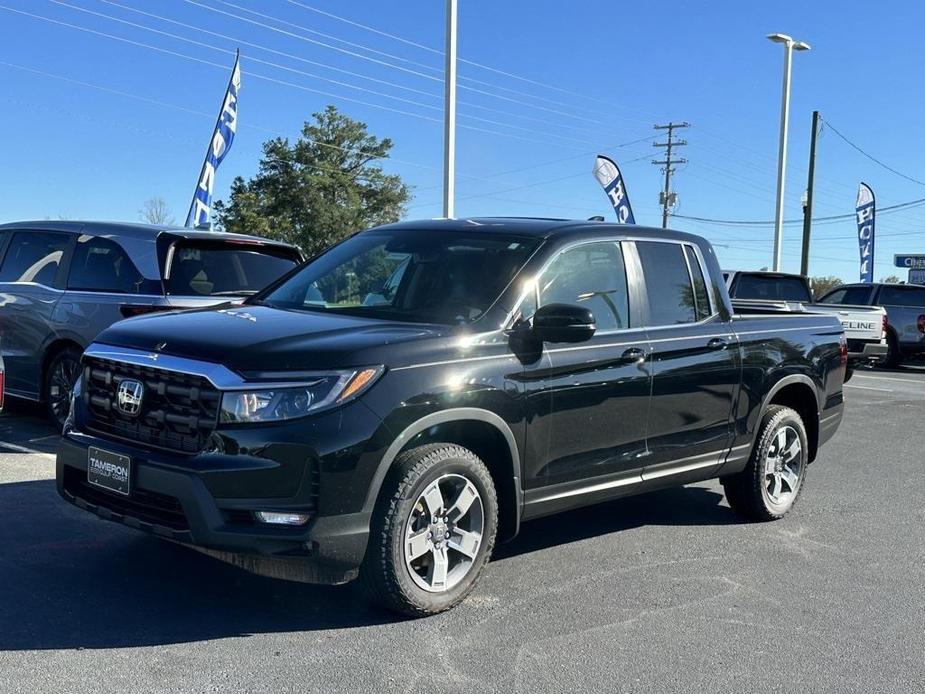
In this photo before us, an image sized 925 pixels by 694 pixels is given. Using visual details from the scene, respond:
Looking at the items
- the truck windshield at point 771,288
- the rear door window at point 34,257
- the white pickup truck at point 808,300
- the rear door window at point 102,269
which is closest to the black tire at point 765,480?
the rear door window at point 102,269

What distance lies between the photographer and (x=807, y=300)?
→ 1662cm

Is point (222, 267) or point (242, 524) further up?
point (222, 267)

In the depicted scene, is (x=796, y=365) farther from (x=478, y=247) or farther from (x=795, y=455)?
(x=478, y=247)

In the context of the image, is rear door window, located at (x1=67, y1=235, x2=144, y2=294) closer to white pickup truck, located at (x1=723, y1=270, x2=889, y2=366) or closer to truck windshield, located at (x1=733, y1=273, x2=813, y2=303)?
white pickup truck, located at (x1=723, y1=270, x2=889, y2=366)

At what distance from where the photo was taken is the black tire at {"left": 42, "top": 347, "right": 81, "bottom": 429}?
7938 millimetres

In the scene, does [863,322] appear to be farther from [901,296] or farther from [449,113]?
[449,113]

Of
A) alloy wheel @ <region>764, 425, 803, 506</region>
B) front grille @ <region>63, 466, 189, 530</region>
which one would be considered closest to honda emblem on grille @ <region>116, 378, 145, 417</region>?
front grille @ <region>63, 466, 189, 530</region>

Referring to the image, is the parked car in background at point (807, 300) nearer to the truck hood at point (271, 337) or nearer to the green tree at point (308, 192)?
the truck hood at point (271, 337)

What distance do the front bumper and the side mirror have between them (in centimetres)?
128

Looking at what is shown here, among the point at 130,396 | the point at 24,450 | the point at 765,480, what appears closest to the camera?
the point at 130,396

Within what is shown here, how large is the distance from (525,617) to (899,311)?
17745 mm

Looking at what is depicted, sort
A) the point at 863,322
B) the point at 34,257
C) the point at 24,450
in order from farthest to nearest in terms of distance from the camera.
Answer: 1. the point at 863,322
2. the point at 34,257
3. the point at 24,450

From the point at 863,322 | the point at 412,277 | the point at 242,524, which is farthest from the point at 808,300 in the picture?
the point at 242,524

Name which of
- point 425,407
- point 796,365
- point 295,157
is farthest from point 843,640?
point 295,157
